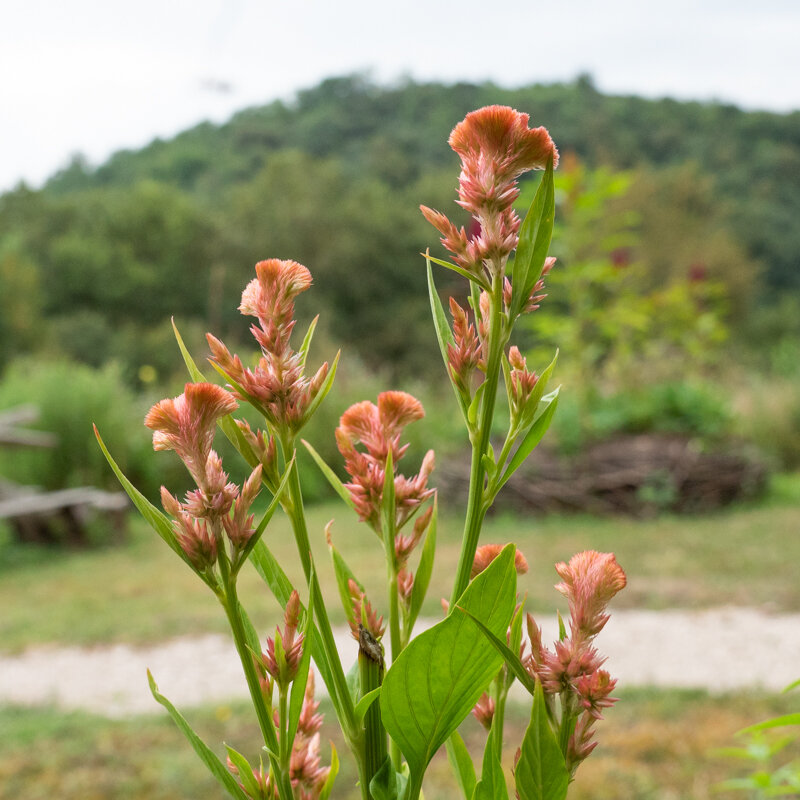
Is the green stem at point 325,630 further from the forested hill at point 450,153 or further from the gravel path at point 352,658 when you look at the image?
the forested hill at point 450,153

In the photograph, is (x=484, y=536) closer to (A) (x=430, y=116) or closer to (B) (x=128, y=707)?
(B) (x=128, y=707)

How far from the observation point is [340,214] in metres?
24.4

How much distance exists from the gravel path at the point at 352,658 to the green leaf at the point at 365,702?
348 centimetres

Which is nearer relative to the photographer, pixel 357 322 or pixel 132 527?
pixel 132 527

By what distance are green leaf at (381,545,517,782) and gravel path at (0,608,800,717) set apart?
3475 mm

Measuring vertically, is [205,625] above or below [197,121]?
below

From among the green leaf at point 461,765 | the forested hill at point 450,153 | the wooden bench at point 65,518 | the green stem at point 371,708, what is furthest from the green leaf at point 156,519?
the forested hill at point 450,153

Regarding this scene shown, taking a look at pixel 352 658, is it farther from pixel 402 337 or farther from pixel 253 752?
pixel 402 337

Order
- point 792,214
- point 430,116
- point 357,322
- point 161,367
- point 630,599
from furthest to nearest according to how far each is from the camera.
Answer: point 430,116, point 792,214, point 357,322, point 161,367, point 630,599

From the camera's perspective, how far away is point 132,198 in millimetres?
25281

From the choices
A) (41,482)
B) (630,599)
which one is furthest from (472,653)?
(41,482)

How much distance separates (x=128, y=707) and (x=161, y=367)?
15186 millimetres

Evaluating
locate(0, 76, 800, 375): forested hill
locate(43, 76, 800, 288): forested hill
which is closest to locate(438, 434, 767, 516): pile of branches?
locate(0, 76, 800, 375): forested hill

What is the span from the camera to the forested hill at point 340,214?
21547 millimetres
